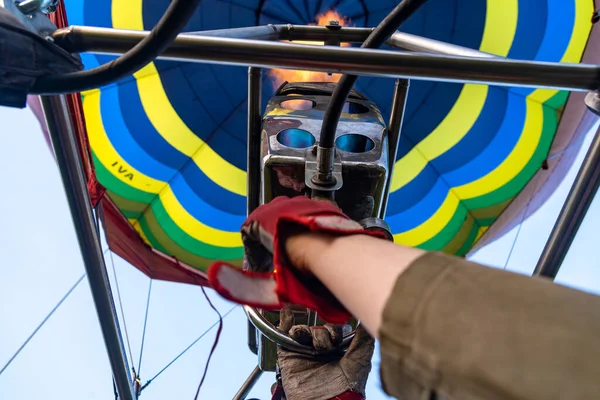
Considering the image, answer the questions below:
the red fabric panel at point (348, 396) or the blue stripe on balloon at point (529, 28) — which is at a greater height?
the blue stripe on balloon at point (529, 28)

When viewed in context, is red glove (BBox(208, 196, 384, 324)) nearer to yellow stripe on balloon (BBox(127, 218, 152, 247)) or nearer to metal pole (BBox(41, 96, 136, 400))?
metal pole (BBox(41, 96, 136, 400))

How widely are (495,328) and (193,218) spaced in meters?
3.17

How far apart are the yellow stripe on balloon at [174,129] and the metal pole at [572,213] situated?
2.05 metres

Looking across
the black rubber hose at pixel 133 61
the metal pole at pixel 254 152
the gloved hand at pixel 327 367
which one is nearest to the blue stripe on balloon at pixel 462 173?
the metal pole at pixel 254 152

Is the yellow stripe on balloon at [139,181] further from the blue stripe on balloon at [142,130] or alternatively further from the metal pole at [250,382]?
the metal pole at [250,382]

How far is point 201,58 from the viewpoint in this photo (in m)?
1.19

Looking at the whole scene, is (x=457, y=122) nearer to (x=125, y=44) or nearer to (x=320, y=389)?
(x=320, y=389)

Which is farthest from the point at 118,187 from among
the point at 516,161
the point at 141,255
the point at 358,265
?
the point at 358,265

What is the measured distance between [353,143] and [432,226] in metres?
1.67

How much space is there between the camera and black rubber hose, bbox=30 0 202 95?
2.93 feet

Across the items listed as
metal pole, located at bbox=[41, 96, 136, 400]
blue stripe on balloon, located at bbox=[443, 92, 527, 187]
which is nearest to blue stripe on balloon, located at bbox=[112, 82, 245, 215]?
blue stripe on balloon, located at bbox=[443, 92, 527, 187]

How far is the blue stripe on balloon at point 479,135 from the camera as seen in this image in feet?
10.5

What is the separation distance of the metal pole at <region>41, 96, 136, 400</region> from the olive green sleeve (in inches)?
38.8

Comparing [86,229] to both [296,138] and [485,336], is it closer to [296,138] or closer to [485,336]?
[296,138]
